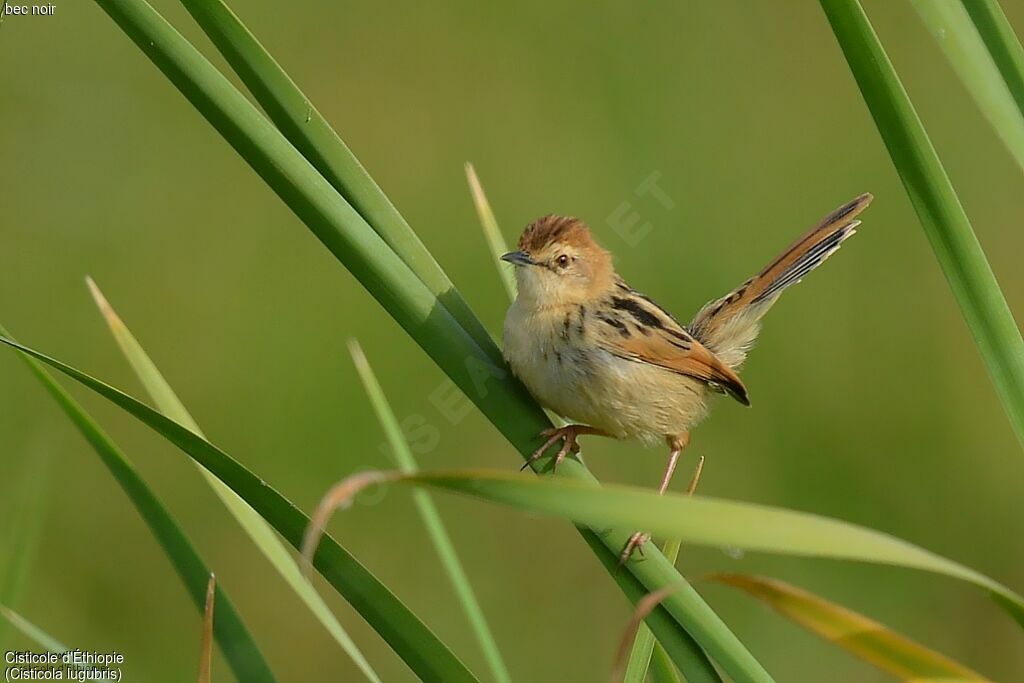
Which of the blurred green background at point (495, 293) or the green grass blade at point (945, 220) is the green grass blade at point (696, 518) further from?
the blurred green background at point (495, 293)

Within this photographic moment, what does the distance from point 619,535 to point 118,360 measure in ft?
14.1

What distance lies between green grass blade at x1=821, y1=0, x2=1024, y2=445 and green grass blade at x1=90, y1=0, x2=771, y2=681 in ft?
1.83

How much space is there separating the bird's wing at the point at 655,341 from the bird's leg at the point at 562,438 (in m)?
0.25

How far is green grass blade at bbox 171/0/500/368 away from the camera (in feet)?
5.87

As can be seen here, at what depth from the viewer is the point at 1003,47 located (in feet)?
6.07

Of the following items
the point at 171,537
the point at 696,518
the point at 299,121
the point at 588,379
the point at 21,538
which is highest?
the point at 299,121

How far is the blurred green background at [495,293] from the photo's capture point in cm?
531

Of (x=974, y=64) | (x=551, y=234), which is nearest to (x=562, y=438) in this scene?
(x=551, y=234)

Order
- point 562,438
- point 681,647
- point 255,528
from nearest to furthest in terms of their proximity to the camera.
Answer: point 681,647 → point 255,528 → point 562,438

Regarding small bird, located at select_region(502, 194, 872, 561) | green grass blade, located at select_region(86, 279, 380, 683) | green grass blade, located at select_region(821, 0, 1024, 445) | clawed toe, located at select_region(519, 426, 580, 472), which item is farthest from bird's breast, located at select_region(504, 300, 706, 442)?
green grass blade, located at select_region(821, 0, 1024, 445)

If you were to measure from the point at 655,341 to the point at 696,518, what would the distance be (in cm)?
181

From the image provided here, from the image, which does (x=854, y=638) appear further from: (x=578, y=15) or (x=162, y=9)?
(x=578, y=15)

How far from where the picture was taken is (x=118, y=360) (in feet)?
18.4

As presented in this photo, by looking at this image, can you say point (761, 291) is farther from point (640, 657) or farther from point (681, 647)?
point (681, 647)
